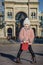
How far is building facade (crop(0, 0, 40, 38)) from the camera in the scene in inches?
2219

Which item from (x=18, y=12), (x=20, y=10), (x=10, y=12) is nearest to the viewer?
(x=10, y=12)

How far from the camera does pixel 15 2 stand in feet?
189

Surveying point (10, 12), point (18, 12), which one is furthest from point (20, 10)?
point (10, 12)

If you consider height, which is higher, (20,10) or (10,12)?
(20,10)

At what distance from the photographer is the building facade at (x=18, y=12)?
185 feet

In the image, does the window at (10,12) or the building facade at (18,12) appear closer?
the building facade at (18,12)

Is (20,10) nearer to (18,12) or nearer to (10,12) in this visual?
(18,12)

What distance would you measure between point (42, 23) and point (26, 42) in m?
57.5

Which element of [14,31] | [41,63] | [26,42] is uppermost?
[26,42]

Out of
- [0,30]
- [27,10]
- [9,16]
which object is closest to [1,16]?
[9,16]

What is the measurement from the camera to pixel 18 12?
59.3 meters

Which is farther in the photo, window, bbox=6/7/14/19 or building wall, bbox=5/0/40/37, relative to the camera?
window, bbox=6/7/14/19

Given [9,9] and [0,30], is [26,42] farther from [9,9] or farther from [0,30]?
[9,9]

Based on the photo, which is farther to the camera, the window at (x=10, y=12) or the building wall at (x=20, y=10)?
the window at (x=10, y=12)
